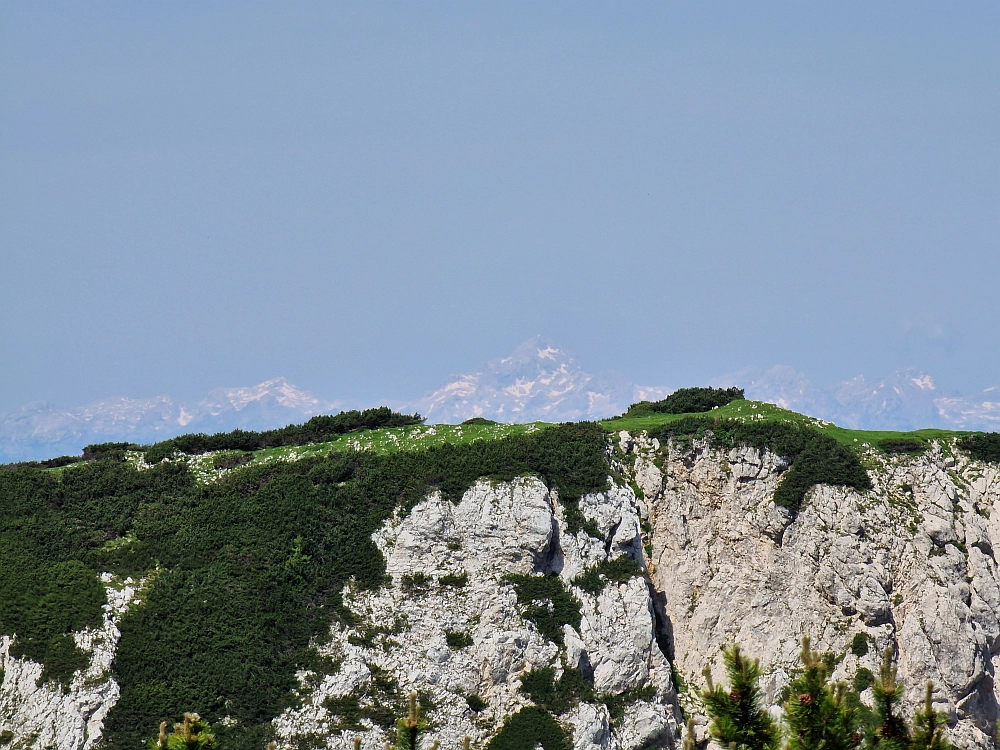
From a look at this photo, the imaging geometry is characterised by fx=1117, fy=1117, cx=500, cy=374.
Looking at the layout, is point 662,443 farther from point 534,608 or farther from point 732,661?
point 732,661

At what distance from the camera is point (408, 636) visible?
1956 inches

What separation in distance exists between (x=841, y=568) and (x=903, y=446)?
827cm

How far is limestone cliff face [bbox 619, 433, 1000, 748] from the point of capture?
169 feet

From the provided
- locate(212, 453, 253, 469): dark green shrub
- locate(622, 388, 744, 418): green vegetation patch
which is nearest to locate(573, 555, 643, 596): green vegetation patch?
locate(622, 388, 744, 418): green vegetation patch

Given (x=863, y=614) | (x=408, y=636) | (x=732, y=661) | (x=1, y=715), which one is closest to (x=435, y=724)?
(x=408, y=636)

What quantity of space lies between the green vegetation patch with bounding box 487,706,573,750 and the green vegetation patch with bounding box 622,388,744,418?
22243 millimetres

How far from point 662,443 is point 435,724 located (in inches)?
759

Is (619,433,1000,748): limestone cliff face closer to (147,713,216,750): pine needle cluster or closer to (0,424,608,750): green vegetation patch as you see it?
(0,424,608,750): green vegetation patch

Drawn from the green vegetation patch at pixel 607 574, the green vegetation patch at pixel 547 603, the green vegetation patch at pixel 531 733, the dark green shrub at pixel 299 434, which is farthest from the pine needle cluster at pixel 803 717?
the dark green shrub at pixel 299 434

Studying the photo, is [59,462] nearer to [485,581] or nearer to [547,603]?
[485,581]

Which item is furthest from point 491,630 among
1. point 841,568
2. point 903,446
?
point 903,446

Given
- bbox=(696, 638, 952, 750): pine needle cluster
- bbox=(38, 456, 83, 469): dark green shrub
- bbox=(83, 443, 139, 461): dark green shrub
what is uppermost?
bbox=(83, 443, 139, 461): dark green shrub

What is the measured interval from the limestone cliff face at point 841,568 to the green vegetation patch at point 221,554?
5.73 meters

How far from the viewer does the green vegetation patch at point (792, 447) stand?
2162 inches
